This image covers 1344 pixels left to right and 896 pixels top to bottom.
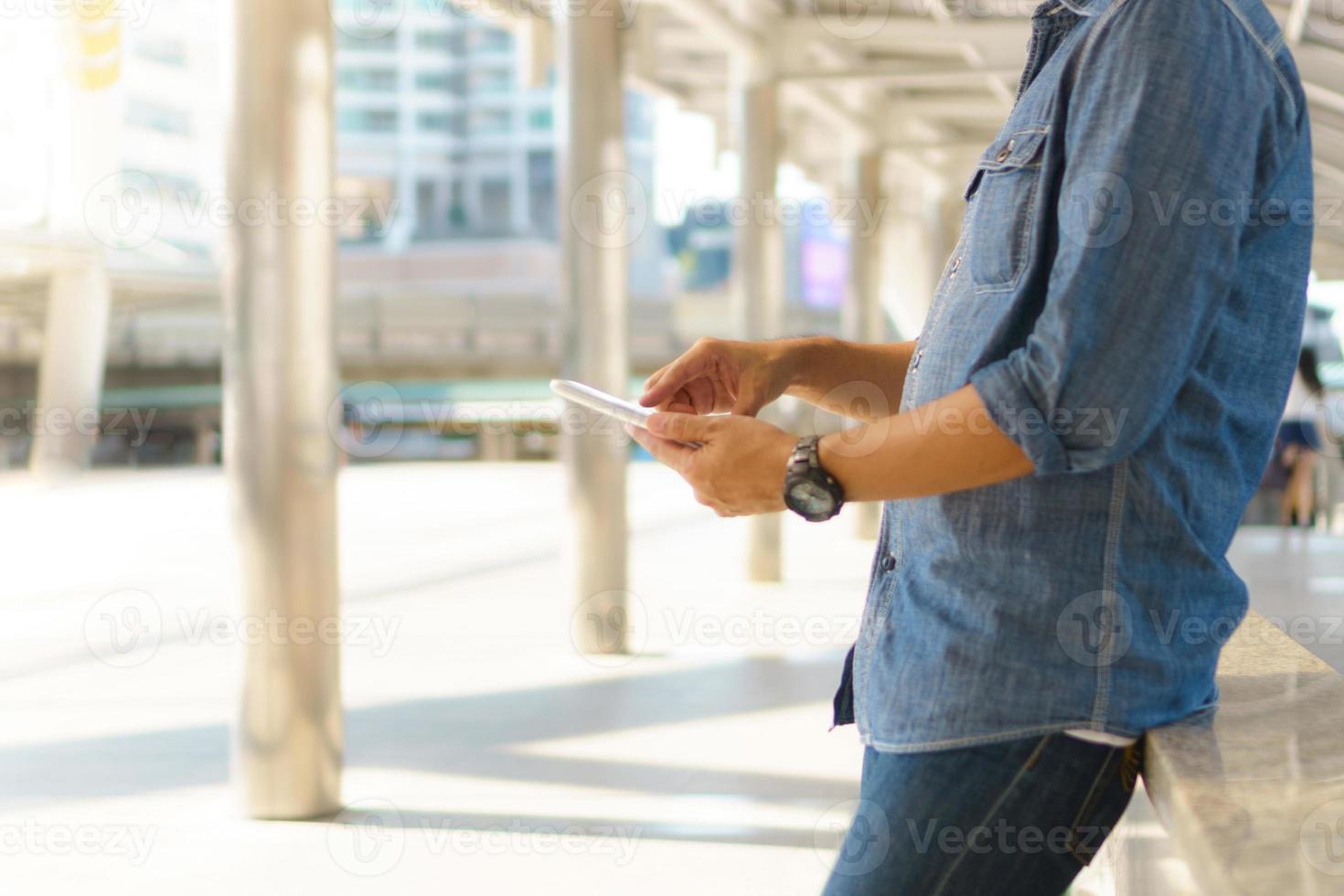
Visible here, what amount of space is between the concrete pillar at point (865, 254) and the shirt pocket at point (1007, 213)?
11.6 m

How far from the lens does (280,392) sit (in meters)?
4.57

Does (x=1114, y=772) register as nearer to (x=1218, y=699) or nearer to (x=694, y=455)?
(x=1218, y=699)

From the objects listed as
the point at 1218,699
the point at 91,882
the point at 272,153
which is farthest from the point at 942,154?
the point at 1218,699

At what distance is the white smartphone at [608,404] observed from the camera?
1499mm

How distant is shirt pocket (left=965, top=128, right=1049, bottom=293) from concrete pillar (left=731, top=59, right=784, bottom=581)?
876 centimetres

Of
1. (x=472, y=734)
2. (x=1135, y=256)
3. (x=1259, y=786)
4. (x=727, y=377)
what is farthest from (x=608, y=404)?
(x=472, y=734)

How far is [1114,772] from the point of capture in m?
1.32

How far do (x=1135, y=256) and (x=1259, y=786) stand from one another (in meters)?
0.47

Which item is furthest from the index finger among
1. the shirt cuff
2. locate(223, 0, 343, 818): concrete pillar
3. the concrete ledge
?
locate(223, 0, 343, 818): concrete pillar

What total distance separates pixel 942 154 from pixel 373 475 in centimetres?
1406

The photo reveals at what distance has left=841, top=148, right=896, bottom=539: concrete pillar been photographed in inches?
505

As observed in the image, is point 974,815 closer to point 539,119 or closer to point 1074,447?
point 1074,447

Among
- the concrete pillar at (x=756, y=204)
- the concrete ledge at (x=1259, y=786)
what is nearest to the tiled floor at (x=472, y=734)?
the concrete pillar at (x=756, y=204)

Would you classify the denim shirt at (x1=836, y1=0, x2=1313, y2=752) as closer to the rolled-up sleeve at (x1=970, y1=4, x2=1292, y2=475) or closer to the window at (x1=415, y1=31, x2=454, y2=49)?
the rolled-up sleeve at (x1=970, y1=4, x2=1292, y2=475)
